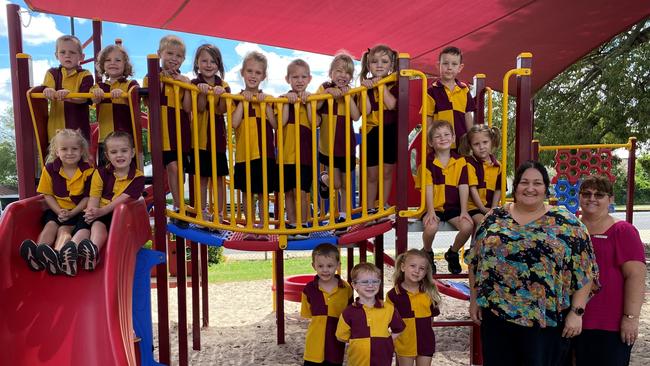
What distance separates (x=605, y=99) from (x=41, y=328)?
14.5 metres

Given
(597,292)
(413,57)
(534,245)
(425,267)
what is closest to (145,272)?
(425,267)

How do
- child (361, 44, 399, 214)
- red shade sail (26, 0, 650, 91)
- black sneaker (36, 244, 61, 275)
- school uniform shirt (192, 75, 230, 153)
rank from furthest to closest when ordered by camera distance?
red shade sail (26, 0, 650, 91) → school uniform shirt (192, 75, 230, 153) → child (361, 44, 399, 214) → black sneaker (36, 244, 61, 275)

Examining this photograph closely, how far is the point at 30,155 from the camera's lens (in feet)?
11.8

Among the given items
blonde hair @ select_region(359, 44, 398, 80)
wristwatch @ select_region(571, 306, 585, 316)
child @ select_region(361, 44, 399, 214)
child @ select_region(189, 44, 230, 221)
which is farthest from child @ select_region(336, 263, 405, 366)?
blonde hair @ select_region(359, 44, 398, 80)

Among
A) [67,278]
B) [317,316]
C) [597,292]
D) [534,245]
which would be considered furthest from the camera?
[317,316]

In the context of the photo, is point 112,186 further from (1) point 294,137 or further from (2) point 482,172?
(2) point 482,172

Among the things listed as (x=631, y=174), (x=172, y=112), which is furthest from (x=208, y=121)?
(x=631, y=174)

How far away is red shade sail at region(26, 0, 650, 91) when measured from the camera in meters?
6.91

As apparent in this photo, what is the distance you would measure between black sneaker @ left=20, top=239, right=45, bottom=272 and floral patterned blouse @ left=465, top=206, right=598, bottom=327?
2.70 m

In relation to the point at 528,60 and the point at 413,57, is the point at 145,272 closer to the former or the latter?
the point at 528,60

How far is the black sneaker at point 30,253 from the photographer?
122 inches

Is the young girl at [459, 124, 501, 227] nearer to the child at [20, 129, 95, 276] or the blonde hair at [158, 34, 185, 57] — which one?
the blonde hair at [158, 34, 185, 57]

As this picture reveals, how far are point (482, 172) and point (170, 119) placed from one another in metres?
2.33

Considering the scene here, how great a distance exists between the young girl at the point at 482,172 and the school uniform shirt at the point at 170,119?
2095mm
